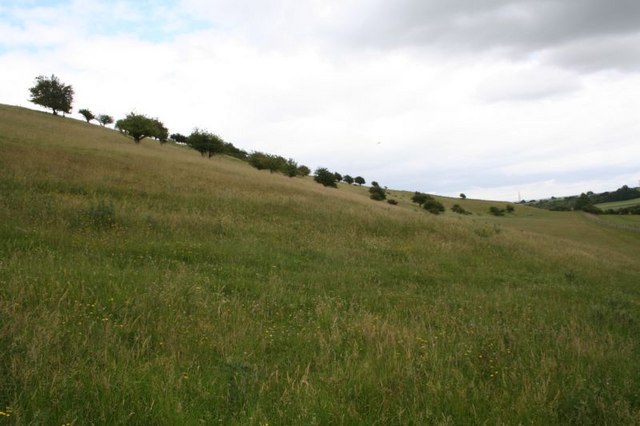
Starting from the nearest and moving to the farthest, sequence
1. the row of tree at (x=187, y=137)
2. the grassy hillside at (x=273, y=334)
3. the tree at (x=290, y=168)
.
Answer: the grassy hillside at (x=273, y=334) < the row of tree at (x=187, y=137) < the tree at (x=290, y=168)

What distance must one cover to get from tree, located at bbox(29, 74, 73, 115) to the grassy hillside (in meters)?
74.7

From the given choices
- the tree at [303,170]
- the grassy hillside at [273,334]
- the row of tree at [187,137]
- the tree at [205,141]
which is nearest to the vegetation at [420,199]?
the row of tree at [187,137]

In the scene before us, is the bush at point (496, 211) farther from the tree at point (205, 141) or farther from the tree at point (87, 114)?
the tree at point (87, 114)

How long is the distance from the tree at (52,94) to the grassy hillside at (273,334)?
245 feet

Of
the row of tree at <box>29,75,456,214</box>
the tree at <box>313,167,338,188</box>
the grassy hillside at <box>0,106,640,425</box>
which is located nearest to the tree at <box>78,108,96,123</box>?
the row of tree at <box>29,75,456,214</box>

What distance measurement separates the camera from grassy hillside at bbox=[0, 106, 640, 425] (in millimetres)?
3677

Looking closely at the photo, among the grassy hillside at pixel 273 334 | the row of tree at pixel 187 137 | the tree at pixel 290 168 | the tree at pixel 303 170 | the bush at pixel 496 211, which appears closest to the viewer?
the grassy hillside at pixel 273 334

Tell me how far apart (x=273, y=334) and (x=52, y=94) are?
86.5 m

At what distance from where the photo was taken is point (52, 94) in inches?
2827

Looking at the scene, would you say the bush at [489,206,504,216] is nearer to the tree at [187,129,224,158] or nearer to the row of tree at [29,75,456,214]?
the row of tree at [29,75,456,214]

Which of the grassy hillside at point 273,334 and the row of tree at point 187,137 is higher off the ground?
the row of tree at point 187,137

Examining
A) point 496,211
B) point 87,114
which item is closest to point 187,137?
point 87,114

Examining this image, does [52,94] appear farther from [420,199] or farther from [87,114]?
[420,199]

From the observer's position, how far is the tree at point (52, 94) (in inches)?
2778
